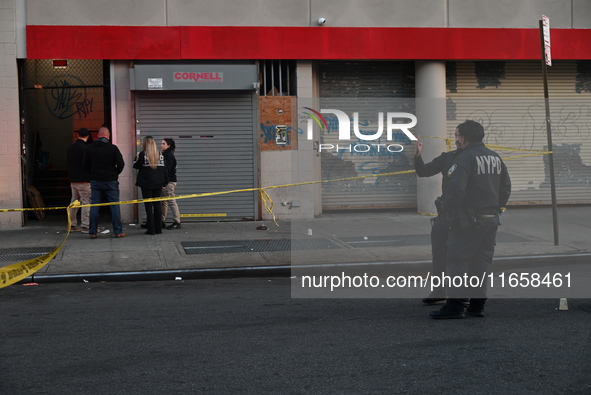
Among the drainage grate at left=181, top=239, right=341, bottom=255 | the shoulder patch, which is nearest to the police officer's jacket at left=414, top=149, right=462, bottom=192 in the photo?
the shoulder patch

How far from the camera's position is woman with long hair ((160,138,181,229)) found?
1362 cm

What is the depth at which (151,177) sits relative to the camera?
1301cm

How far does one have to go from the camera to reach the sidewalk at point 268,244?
411 inches

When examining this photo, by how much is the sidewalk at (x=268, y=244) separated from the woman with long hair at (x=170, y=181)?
261 mm

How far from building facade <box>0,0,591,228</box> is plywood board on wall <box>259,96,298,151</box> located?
0.03 meters

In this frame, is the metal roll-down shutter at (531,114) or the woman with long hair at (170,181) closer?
the woman with long hair at (170,181)

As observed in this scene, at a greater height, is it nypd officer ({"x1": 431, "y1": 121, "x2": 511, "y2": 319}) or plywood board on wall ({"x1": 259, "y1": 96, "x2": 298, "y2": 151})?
plywood board on wall ({"x1": 259, "y1": 96, "x2": 298, "y2": 151})

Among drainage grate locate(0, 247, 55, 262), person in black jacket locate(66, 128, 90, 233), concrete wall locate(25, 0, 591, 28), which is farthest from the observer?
concrete wall locate(25, 0, 591, 28)

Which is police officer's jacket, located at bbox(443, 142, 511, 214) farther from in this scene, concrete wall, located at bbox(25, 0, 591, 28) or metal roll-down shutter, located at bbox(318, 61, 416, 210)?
metal roll-down shutter, located at bbox(318, 61, 416, 210)

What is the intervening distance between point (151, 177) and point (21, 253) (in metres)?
2.60

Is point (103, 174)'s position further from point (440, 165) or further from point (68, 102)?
point (440, 165)

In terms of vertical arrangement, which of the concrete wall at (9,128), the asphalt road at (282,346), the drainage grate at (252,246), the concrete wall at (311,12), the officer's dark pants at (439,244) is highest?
the concrete wall at (311,12)

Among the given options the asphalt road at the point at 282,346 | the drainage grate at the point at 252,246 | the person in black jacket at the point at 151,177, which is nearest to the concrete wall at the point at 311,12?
the person in black jacket at the point at 151,177

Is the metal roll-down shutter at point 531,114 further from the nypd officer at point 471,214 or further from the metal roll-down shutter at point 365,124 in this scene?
the nypd officer at point 471,214
